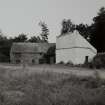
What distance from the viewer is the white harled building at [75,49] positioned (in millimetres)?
35281

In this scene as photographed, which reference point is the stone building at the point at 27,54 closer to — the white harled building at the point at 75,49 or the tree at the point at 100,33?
the white harled building at the point at 75,49

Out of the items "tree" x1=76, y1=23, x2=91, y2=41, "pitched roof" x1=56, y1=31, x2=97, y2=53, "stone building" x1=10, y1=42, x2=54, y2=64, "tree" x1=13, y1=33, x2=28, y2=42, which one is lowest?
"stone building" x1=10, y1=42, x2=54, y2=64

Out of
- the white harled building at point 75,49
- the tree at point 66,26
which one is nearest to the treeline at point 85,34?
the tree at point 66,26

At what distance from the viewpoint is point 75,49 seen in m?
35.2

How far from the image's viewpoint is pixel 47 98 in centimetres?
645

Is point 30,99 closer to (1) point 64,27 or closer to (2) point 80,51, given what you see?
(2) point 80,51

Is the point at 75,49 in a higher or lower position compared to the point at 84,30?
lower

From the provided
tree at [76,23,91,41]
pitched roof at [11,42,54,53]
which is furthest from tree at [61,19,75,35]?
pitched roof at [11,42,54,53]

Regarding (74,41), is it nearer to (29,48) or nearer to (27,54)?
(27,54)

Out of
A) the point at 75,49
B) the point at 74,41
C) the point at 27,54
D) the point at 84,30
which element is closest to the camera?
the point at 75,49

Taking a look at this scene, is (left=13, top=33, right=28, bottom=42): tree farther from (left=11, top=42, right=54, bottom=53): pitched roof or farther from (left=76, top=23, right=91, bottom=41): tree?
(left=76, top=23, right=91, bottom=41): tree

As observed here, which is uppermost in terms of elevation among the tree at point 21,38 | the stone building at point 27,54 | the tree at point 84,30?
the tree at point 84,30

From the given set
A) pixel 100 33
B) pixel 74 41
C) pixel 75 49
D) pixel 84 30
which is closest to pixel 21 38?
pixel 84 30

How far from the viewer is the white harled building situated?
1389 inches
